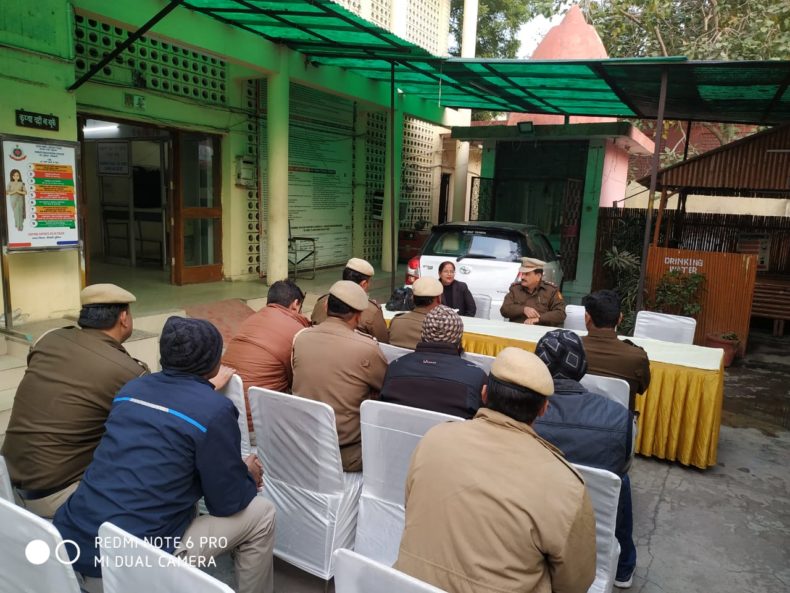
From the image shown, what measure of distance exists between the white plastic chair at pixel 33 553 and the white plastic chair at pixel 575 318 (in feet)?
14.6

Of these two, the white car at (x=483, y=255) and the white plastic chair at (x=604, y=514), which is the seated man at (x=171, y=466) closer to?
the white plastic chair at (x=604, y=514)

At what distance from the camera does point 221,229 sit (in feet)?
27.7

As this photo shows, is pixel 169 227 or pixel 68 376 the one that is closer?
pixel 68 376

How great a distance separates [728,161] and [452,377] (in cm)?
607

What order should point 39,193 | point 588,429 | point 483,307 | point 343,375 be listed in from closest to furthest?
point 588,429 < point 343,375 < point 39,193 < point 483,307

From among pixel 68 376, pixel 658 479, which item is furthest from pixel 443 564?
pixel 658 479

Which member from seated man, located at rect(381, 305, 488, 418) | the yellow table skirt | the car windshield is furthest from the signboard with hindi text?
the yellow table skirt

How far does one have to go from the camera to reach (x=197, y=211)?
8.04m

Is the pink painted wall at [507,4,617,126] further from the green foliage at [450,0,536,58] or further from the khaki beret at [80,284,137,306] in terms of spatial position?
the khaki beret at [80,284,137,306]

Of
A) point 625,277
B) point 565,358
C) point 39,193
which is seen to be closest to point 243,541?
point 565,358

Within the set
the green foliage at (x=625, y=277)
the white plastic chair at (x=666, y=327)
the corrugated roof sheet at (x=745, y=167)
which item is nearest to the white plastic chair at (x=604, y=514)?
the white plastic chair at (x=666, y=327)

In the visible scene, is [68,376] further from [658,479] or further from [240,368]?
[658,479]

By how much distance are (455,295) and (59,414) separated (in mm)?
3875

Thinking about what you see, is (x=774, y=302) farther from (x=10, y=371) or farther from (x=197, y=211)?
(x=10, y=371)
